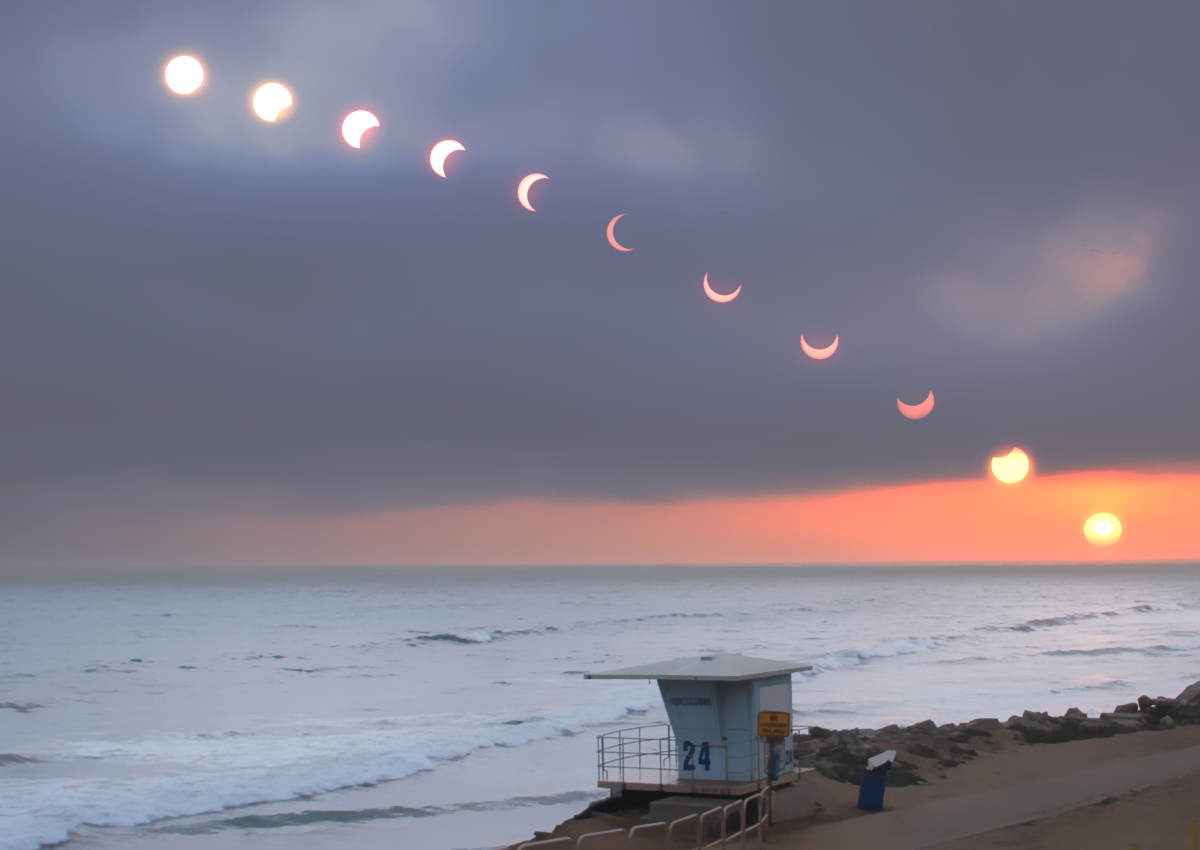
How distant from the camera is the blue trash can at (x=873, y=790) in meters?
19.5

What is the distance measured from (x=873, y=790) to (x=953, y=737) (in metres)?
7.83

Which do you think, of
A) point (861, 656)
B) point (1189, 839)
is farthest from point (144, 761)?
point (861, 656)

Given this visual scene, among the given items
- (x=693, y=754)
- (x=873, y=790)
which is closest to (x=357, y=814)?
(x=693, y=754)

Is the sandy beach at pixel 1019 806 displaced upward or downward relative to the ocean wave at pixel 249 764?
upward

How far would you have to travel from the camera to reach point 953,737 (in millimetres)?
→ 26500

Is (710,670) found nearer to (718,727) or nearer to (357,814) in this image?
(718,727)

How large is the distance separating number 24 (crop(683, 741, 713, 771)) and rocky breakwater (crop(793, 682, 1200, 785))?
511 centimetres

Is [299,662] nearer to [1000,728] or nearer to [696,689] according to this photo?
[1000,728]

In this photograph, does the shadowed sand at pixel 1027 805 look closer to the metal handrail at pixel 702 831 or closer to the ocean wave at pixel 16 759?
the metal handrail at pixel 702 831

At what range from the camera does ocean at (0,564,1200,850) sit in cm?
2612

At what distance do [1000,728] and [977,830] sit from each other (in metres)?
12.7

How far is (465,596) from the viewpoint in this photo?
18100 centimetres

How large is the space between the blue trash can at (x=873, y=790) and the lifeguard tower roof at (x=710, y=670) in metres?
2.36

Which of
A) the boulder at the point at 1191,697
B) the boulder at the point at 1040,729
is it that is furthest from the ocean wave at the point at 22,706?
the boulder at the point at 1191,697
